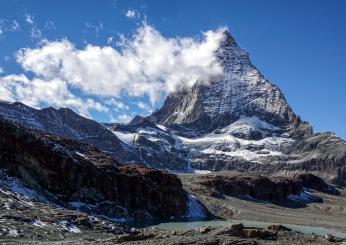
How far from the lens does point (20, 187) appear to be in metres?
81.8

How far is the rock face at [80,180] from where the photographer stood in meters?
92.1

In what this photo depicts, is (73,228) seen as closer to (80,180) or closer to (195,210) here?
(80,180)

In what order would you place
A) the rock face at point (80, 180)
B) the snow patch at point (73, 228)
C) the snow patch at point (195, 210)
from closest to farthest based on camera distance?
1. the snow patch at point (73, 228)
2. the rock face at point (80, 180)
3. the snow patch at point (195, 210)

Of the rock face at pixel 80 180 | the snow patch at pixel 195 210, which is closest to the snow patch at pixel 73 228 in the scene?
the rock face at pixel 80 180

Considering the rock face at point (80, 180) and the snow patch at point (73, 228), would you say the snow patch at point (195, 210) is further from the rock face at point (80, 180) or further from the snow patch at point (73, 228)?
the snow patch at point (73, 228)

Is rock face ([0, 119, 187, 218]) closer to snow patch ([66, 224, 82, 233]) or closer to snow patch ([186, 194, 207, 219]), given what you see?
snow patch ([186, 194, 207, 219])

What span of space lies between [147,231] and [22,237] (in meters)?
9.95

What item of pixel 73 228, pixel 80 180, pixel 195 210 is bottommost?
pixel 73 228

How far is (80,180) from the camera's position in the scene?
103 meters

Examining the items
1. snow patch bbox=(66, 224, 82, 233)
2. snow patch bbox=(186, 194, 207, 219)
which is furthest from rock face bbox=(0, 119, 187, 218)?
snow patch bbox=(66, 224, 82, 233)

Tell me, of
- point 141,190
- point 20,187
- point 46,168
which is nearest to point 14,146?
point 46,168

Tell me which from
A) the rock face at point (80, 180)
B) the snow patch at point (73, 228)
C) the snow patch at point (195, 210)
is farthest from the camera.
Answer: the snow patch at point (195, 210)

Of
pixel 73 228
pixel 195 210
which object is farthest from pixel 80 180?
pixel 73 228

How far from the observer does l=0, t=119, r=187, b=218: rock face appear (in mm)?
92125
